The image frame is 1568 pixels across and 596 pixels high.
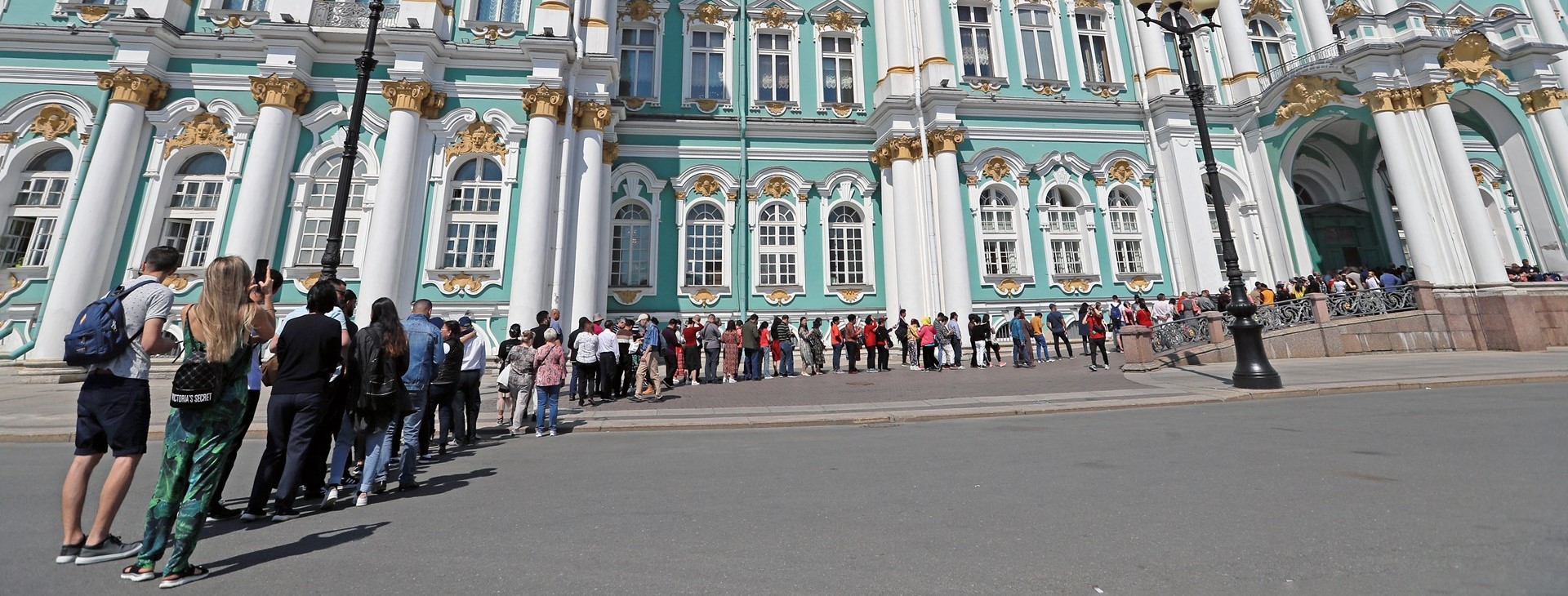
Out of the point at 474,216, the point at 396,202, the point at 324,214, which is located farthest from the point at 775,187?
the point at 324,214

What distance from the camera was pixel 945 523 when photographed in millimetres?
3240

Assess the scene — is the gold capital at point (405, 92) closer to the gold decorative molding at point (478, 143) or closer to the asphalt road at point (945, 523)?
the gold decorative molding at point (478, 143)

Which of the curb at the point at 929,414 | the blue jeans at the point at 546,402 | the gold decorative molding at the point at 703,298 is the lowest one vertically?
the curb at the point at 929,414

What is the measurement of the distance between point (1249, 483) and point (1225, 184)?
20.5m

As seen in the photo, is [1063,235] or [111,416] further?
[1063,235]

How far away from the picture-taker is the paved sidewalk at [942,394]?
7441mm

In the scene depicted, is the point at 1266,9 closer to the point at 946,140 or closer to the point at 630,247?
the point at 946,140

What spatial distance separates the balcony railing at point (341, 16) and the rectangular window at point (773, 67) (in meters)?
10.6

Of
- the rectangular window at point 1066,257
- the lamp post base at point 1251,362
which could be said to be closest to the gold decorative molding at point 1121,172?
the rectangular window at point 1066,257

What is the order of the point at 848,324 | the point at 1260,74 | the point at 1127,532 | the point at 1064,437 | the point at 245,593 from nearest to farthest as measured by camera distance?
the point at 245,593
the point at 1127,532
the point at 1064,437
the point at 848,324
the point at 1260,74

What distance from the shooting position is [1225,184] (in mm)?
19594

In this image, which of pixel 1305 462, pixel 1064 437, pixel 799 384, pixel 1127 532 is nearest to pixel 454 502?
pixel 1127 532

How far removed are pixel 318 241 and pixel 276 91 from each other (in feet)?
12.3

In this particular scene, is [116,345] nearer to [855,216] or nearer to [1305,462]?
[1305,462]
